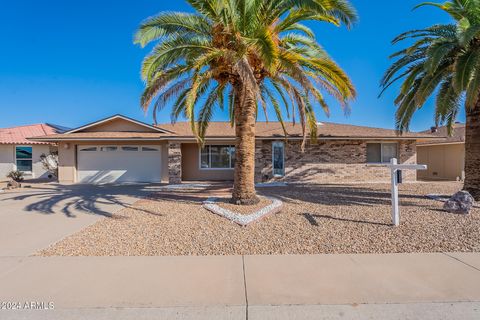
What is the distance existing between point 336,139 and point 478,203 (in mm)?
7524

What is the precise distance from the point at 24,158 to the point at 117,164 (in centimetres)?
1001

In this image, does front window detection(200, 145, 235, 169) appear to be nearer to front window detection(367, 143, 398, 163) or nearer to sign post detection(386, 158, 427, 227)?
front window detection(367, 143, 398, 163)

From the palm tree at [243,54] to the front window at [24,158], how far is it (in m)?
17.8

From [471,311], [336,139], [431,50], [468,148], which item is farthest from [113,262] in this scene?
[336,139]

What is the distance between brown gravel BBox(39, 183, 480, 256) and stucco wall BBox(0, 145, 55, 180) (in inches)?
683

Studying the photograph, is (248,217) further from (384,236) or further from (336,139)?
(336,139)

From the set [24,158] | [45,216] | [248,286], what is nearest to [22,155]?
[24,158]

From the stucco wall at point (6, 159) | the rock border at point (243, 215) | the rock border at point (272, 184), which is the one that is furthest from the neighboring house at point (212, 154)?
the stucco wall at point (6, 159)

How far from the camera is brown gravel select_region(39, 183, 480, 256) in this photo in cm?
534

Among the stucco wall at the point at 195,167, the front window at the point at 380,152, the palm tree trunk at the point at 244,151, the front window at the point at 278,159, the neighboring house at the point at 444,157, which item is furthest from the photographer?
the neighboring house at the point at 444,157

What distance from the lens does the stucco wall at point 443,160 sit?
18953 mm

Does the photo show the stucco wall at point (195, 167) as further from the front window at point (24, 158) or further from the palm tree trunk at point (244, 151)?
the front window at point (24, 158)

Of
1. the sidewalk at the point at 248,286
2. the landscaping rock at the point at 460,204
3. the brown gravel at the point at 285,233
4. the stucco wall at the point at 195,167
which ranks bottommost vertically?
the sidewalk at the point at 248,286

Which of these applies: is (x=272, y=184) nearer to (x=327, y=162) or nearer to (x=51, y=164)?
(x=327, y=162)
